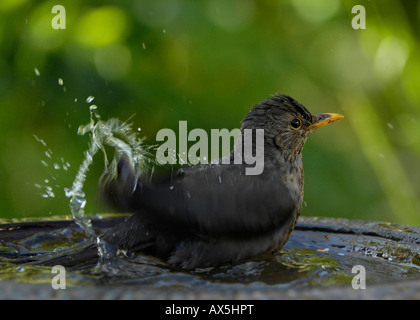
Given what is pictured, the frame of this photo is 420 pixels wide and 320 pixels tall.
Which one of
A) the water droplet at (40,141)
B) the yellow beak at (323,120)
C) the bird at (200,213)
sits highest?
the yellow beak at (323,120)

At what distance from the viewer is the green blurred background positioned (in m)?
4.01

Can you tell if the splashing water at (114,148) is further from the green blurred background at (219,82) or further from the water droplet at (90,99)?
the green blurred background at (219,82)

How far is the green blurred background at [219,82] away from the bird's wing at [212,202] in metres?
1.51

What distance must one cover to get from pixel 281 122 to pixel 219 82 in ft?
3.69

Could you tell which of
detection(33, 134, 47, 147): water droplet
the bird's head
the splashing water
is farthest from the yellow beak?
detection(33, 134, 47, 147): water droplet

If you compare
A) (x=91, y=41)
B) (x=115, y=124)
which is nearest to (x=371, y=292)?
(x=115, y=124)

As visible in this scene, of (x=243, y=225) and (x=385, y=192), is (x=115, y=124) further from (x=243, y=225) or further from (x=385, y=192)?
(x=385, y=192)

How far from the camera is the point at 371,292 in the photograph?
1727 millimetres

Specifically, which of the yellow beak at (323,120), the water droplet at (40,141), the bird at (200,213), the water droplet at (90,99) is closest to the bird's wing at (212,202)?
the bird at (200,213)

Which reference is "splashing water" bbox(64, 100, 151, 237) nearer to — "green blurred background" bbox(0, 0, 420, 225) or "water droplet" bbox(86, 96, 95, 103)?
"water droplet" bbox(86, 96, 95, 103)

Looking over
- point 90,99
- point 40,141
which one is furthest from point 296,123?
point 40,141

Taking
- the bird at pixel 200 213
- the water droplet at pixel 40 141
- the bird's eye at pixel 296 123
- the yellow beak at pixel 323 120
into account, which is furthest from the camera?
the water droplet at pixel 40 141

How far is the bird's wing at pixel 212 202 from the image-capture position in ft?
8.14
